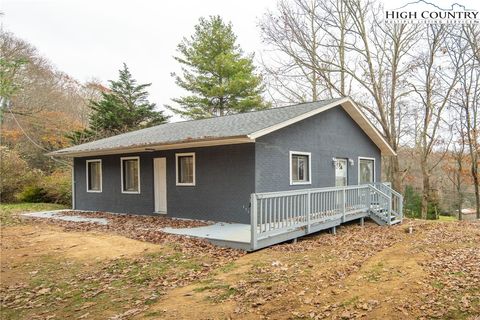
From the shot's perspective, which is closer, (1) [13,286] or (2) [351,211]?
(1) [13,286]

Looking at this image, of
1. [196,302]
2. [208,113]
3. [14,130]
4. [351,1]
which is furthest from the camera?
[208,113]

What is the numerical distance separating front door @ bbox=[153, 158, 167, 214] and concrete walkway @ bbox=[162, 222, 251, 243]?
2.45 metres

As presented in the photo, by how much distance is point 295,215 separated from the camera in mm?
7984

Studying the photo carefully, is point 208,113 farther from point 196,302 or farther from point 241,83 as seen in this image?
point 196,302

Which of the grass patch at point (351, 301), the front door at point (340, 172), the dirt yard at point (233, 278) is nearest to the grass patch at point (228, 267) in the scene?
the dirt yard at point (233, 278)

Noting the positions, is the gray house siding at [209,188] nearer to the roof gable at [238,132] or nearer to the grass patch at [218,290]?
the roof gable at [238,132]

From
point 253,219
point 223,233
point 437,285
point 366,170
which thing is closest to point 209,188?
point 223,233

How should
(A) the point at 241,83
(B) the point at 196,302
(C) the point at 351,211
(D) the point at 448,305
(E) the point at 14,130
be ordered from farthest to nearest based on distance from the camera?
1. (A) the point at 241,83
2. (E) the point at 14,130
3. (C) the point at 351,211
4. (B) the point at 196,302
5. (D) the point at 448,305

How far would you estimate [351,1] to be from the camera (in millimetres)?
17531

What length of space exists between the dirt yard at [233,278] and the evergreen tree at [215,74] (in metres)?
17.4

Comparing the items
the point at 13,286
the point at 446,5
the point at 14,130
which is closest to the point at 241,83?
the point at 446,5

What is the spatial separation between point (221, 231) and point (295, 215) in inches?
73.8

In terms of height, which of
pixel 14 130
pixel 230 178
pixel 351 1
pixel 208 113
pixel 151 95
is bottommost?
pixel 230 178

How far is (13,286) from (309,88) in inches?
746
